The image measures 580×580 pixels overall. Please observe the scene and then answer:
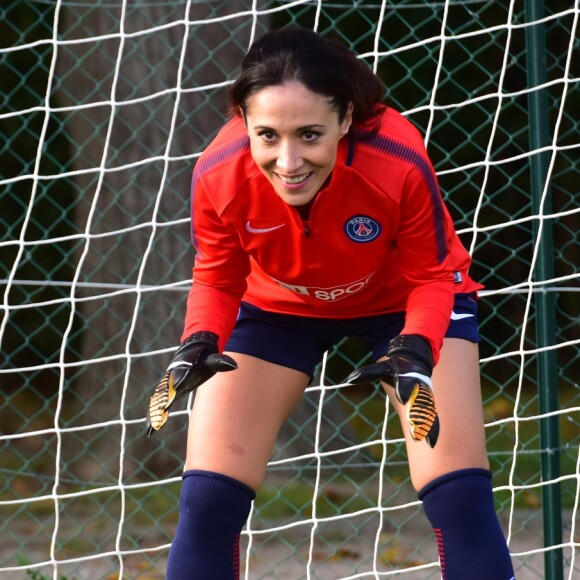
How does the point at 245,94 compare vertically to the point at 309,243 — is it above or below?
above

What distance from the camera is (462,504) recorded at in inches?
93.4

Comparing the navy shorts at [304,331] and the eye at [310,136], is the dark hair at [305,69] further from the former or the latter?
the navy shorts at [304,331]

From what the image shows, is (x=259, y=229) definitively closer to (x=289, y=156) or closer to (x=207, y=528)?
(x=289, y=156)

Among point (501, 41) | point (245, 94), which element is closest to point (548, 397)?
point (245, 94)

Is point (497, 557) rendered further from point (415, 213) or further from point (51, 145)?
point (51, 145)

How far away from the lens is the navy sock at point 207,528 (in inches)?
95.6

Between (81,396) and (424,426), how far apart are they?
10.5 ft

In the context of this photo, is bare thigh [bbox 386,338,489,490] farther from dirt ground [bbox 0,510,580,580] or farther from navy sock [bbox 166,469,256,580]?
dirt ground [bbox 0,510,580,580]

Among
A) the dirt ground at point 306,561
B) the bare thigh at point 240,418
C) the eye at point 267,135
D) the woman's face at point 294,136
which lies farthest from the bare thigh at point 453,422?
the dirt ground at point 306,561

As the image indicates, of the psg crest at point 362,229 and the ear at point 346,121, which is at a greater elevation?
the ear at point 346,121

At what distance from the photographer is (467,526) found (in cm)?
238

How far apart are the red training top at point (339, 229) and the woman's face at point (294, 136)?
0.09m

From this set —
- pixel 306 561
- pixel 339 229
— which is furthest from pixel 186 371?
pixel 306 561

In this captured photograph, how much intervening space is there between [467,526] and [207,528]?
0.57 meters
